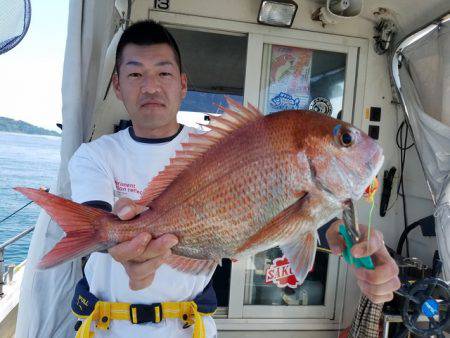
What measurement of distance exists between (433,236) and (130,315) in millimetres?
3100

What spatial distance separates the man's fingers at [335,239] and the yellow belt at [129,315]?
702 mm

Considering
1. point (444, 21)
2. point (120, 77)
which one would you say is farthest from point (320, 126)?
point (444, 21)

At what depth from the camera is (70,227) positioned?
3.35 ft

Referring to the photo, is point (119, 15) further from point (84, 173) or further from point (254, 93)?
point (84, 173)

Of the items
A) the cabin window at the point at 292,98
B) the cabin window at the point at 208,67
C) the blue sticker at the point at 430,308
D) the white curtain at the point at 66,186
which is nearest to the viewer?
the white curtain at the point at 66,186

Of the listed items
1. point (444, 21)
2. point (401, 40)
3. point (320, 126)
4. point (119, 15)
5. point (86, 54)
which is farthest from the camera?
point (401, 40)

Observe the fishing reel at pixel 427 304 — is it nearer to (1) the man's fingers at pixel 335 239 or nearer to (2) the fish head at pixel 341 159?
(1) the man's fingers at pixel 335 239

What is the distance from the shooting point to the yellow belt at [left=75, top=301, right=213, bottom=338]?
1.56 metres

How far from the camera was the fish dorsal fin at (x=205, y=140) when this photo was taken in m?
1.05

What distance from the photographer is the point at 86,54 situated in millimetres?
2199

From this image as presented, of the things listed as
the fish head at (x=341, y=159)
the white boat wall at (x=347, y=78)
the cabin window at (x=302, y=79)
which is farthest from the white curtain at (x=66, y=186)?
the cabin window at (x=302, y=79)

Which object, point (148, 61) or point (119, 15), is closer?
point (148, 61)

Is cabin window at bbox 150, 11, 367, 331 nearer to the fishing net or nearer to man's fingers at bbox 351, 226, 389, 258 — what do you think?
the fishing net

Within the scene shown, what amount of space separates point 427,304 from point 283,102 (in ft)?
7.10
